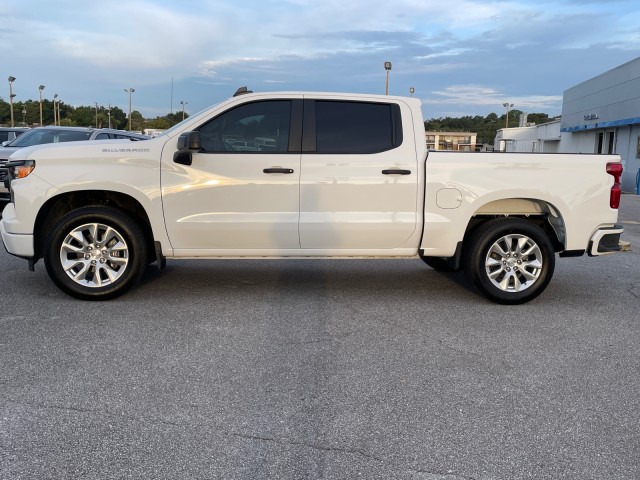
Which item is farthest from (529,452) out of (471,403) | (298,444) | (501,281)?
(501,281)

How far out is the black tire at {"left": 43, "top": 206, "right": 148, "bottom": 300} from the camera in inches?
234

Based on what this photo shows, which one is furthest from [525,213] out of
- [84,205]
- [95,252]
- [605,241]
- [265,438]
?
[84,205]

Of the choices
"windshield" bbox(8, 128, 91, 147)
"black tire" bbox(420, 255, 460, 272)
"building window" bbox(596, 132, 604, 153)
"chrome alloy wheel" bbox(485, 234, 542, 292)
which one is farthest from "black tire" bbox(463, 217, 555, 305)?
"building window" bbox(596, 132, 604, 153)

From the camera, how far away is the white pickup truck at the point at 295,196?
5.96 m

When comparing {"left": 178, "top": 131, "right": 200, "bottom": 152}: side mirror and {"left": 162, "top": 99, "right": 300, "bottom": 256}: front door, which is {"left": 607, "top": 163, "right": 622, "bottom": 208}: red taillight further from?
{"left": 178, "top": 131, "right": 200, "bottom": 152}: side mirror

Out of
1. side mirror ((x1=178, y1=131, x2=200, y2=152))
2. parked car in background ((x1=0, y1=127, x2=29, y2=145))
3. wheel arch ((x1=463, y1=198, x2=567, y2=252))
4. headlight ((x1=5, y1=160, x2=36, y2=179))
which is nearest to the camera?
side mirror ((x1=178, y1=131, x2=200, y2=152))

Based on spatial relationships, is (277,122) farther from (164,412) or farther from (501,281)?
(164,412)

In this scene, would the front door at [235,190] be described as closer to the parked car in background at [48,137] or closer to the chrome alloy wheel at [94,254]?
the chrome alloy wheel at [94,254]

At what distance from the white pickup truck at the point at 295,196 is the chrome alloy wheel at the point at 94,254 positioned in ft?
0.05

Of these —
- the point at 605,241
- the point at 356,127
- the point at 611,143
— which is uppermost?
the point at 611,143

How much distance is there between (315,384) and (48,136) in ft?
38.9

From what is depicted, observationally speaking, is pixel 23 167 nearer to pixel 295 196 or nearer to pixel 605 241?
pixel 295 196

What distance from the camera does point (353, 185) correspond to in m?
6.07

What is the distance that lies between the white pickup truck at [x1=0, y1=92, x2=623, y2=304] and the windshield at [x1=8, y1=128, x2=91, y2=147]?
→ 8259 millimetres
